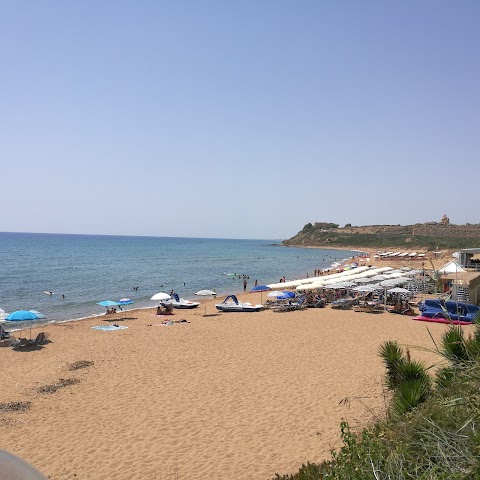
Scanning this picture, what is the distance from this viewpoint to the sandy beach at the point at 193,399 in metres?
7.63

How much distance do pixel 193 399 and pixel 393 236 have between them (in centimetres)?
10728

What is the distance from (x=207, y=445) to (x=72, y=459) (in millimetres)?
2418

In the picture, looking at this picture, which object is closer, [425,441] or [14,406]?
[425,441]

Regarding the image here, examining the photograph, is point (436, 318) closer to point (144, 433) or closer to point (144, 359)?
point (144, 359)

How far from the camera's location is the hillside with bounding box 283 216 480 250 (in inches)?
3332

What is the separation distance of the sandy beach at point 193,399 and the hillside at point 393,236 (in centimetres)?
6504

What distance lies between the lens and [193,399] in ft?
33.9

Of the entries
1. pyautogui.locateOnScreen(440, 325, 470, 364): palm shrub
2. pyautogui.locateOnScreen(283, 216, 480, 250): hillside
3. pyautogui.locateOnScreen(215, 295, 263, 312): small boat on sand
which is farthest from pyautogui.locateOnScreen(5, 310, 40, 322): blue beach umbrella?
pyautogui.locateOnScreen(283, 216, 480, 250): hillside

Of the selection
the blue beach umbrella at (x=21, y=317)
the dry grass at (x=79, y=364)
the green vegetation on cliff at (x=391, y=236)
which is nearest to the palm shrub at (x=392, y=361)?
the dry grass at (x=79, y=364)

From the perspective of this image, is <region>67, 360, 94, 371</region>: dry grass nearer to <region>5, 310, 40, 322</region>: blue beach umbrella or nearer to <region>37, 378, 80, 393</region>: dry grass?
<region>37, 378, 80, 393</region>: dry grass

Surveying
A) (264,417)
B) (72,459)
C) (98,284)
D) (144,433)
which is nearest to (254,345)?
(264,417)

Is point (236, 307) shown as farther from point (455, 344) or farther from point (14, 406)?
point (455, 344)

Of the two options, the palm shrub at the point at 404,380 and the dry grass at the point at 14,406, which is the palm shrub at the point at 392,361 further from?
the dry grass at the point at 14,406

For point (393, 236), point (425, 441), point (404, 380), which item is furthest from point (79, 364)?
point (393, 236)
